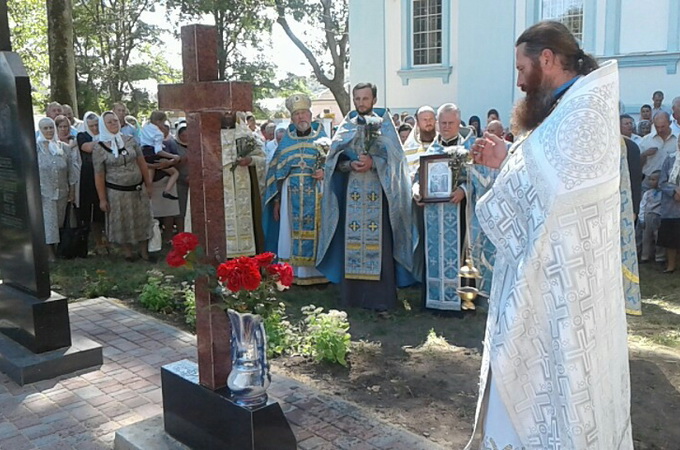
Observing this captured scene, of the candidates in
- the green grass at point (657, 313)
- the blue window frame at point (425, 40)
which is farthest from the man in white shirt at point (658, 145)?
the blue window frame at point (425, 40)

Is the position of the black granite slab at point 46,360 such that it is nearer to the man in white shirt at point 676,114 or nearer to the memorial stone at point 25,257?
→ the memorial stone at point 25,257

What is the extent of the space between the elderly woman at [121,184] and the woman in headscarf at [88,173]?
0.29 meters

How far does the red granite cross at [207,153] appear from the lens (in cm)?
327

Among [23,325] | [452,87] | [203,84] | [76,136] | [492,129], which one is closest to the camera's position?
[203,84]

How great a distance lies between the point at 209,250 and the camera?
3396mm

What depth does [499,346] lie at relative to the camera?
8.31 feet

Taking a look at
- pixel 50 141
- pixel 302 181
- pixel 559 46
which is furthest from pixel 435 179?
pixel 50 141

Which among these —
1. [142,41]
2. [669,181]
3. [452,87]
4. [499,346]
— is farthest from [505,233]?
[142,41]

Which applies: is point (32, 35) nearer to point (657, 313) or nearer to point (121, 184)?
point (121, 184)

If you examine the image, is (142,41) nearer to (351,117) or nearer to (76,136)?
(76,136)

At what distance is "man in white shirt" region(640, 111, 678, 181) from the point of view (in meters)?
8.43

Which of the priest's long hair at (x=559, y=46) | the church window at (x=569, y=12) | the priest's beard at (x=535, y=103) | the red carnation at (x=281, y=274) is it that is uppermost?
the church window at (x=569, y=12)

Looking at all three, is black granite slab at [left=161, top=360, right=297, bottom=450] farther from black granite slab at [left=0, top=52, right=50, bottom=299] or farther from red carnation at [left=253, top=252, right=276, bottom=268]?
black granite slab at [left=0, top=52, right=50, bottom=299]

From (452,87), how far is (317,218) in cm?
975
